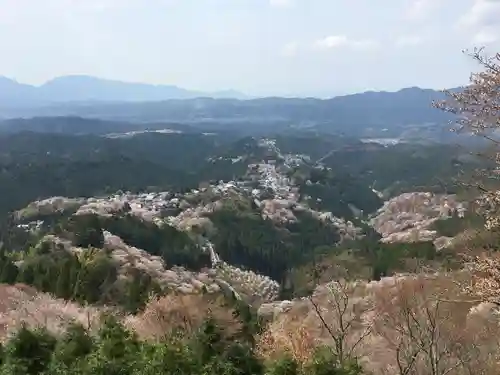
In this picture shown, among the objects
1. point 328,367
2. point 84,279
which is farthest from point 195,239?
point 328,367

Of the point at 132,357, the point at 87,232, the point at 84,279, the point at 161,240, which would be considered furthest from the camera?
the point at 161,240

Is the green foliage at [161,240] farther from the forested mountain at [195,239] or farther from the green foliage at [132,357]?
the green foliage at [132,357]

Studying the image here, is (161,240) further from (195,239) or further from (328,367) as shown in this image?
(328,367)

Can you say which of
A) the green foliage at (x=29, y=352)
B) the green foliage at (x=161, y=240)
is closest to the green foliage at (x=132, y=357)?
the green foliage at (x=29, y=352)

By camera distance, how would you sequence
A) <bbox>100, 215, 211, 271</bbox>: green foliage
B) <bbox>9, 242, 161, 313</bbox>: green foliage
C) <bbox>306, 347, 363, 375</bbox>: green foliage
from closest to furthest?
<bbox>306, 347, 363, 375</bbox>: green foliage
<bbox>9, 242, 161, 313</bbox>: green foliage
<bbox>100, 215, 211, 271</bbox>: green foliage

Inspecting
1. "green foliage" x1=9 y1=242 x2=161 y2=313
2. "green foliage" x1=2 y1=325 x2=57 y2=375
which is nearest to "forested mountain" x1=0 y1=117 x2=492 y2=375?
"green foliage" x1=2 y1=325 x2=57 y2=375

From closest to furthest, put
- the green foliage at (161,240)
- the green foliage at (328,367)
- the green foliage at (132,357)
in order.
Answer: the green foliage at (328,367) → the green foliage at (132,357) → the green foliage at (161,240)

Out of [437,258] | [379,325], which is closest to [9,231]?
[437,258]

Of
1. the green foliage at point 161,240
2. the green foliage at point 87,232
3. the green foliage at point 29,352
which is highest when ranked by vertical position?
the green foliage at point 29,352

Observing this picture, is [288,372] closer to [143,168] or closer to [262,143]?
[143,168]

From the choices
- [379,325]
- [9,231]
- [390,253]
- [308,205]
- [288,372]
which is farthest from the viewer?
[308,205]

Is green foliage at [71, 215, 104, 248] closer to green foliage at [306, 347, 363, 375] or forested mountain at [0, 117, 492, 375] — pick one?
forested mountain at [0, 117, 492, 375]
